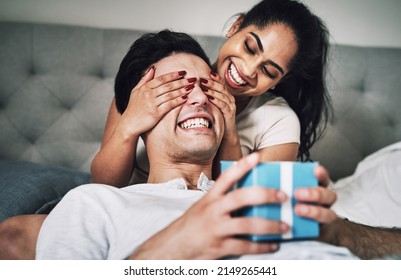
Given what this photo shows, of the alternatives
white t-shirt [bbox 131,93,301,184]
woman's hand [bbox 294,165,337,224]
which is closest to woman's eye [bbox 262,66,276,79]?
white t-shirt [bbox 131,93,301,184]

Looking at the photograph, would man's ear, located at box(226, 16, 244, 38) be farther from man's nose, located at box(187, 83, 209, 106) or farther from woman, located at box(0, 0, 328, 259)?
man's nose, located at box(187, 83, 209, 106)

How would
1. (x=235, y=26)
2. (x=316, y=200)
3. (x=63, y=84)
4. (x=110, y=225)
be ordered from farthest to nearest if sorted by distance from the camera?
1. (x=63, y=84)
2. (x=235, y=26)
3. (x=110, y=225)
4. (x=316, y=200)

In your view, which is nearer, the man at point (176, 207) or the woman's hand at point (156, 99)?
the man at point (176, 207)

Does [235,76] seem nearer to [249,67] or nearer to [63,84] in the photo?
[249,67]

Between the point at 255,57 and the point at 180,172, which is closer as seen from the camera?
the point at 180,172

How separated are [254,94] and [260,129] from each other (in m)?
0.12

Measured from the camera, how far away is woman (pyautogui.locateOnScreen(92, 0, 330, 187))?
2.79ft

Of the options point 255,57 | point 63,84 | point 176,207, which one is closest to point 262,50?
point 255,57

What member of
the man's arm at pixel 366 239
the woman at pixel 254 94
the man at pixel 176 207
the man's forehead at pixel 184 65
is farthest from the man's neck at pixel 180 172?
the man's arm at pixel 366 239

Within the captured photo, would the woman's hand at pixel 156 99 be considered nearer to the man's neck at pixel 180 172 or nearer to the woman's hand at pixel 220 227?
the man's neck at pixel 180 172

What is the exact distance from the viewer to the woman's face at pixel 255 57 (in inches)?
36.9

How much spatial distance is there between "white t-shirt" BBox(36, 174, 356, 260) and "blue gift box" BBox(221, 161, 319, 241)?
7cm

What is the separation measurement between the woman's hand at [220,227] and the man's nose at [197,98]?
1.13 ft

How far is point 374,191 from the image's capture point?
113cm
